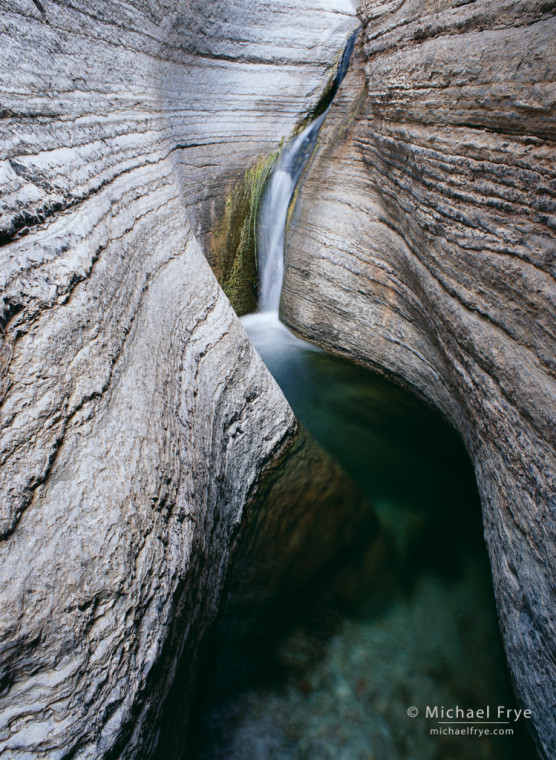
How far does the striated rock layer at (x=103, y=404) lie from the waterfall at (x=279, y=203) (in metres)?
2.07

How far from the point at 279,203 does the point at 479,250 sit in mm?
3520

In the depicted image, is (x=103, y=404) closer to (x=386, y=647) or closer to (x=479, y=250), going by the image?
(x=386, y=647)

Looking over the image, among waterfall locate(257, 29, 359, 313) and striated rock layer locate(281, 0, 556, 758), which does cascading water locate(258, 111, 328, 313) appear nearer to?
waterfall locate(257, 29, 359, 313)

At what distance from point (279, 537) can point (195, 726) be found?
0.97 metres

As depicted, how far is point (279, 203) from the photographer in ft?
17.8

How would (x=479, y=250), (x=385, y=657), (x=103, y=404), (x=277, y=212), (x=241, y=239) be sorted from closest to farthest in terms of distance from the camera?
(x=103, y=404) < (x=385, y=657) < (x=479, y=250) < (x=241, y=239) < (x=277, y=212)

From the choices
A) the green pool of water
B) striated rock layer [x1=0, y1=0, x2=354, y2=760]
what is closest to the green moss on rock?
striated rock layer [x1=0, y1=0, x2=354, y2=760]

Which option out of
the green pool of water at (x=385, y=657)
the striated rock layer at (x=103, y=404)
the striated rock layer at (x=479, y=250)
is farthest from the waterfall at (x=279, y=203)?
the green pool of water at (x=385, y=657)

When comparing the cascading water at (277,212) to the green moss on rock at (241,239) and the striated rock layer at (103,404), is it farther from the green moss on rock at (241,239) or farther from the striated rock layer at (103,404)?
the striated rock layer at (103,404)

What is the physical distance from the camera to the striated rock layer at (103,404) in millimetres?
1217

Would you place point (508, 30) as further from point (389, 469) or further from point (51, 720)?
point (51, 720)

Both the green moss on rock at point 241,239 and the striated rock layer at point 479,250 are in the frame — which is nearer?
the striated rock layer at point 479,250

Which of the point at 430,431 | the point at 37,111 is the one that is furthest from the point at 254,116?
the point at 430,431

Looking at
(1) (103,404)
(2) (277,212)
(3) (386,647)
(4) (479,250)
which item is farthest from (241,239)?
(3) (386,647)
